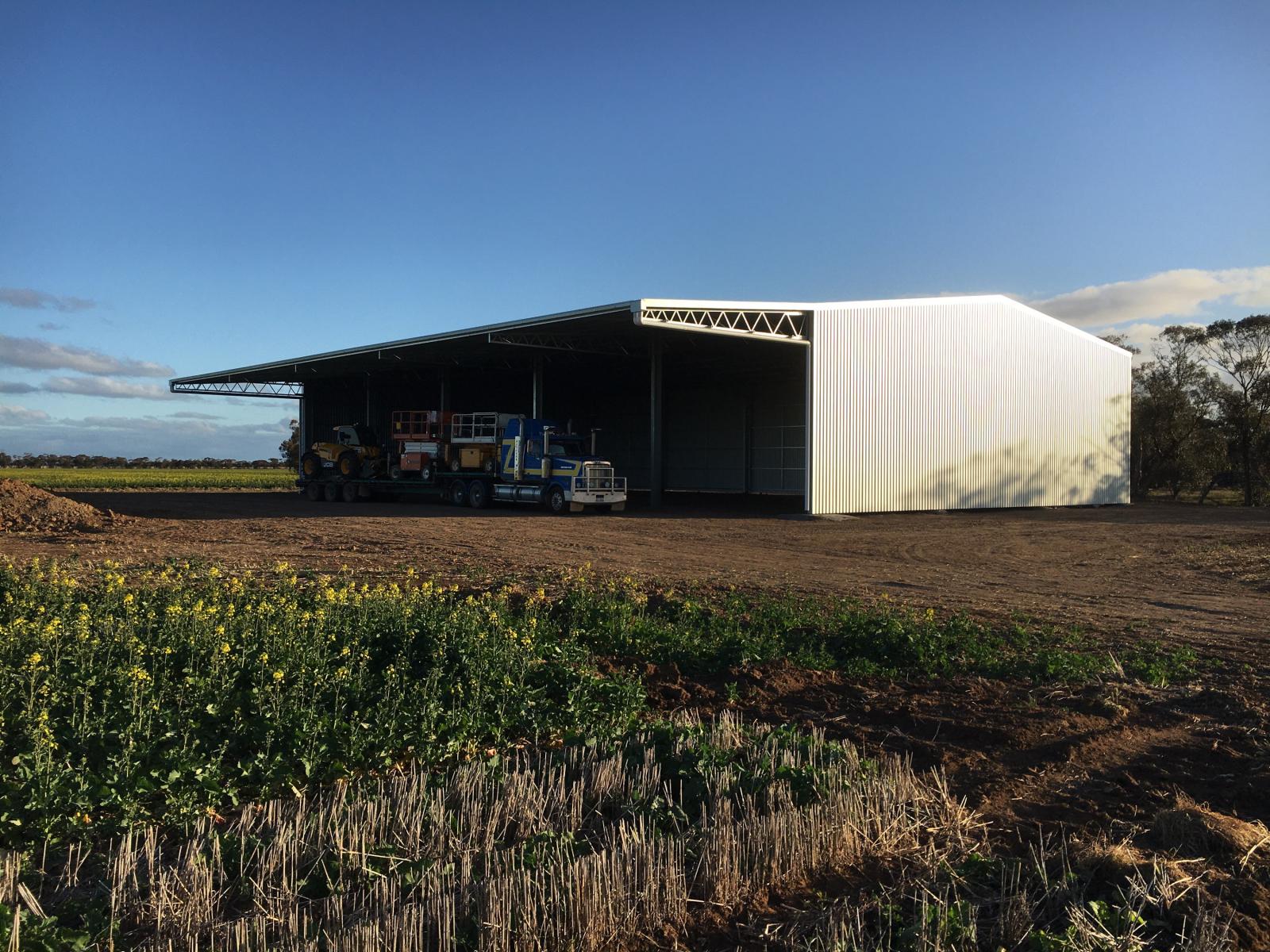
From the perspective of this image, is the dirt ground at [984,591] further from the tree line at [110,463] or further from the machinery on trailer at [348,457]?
the tree line at [110,463]

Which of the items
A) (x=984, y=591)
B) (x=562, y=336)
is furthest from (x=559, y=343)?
(x=984, y=591)

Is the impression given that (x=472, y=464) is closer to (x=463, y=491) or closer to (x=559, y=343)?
(x=463, y=491)

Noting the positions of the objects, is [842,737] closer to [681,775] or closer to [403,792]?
[681,775]

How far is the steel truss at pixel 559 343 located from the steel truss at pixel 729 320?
7278 millimetres

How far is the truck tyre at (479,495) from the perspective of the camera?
108ft

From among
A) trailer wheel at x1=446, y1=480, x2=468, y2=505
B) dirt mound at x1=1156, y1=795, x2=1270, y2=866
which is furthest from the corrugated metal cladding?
dirt mound at x1=1156, y1=795, x2=1270, y2=866

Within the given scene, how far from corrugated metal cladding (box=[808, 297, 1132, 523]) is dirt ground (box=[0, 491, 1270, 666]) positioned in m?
1.42

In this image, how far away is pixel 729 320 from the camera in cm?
2823

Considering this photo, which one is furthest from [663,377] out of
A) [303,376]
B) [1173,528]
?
[1173,528]

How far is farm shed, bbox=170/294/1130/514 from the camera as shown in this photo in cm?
2870

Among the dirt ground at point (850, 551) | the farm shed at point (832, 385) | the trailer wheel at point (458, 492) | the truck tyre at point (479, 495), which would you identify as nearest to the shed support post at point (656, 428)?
the farm shed at point (832, 385)

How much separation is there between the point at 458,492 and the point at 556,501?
16.3 ft

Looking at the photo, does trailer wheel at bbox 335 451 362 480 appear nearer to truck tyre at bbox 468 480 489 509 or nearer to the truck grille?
truck tyre at bbox 468 480 489 509

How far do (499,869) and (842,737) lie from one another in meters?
3.22
